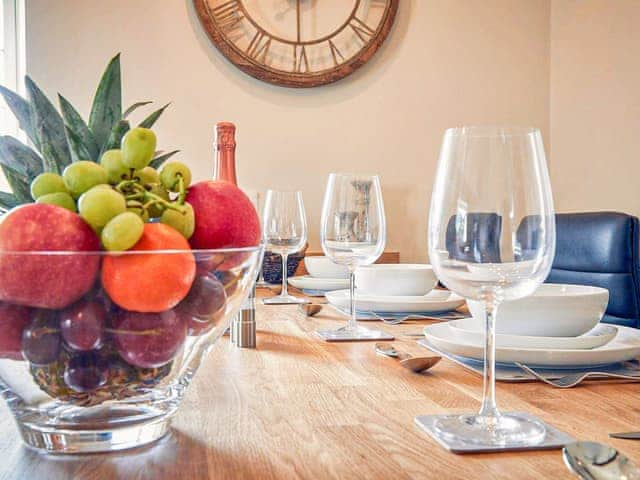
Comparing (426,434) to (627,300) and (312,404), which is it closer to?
(312,404)

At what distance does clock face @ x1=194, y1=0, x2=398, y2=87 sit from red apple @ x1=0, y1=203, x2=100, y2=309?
268 centimetres

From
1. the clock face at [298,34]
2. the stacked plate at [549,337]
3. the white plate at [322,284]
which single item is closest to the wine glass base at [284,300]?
the white plate at [322,284]

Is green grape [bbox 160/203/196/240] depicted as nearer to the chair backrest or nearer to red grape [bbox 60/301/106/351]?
red grape [bbox 60/301/106/351]

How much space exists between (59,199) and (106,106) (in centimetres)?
17

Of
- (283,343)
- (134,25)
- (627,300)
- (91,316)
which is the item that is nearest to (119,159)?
(91,316)

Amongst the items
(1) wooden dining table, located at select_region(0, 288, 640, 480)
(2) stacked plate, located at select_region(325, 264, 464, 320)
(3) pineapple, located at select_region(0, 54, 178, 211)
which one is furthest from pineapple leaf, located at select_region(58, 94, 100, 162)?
(2) stacked plate, located at select_region(325, 264, 464, 320)

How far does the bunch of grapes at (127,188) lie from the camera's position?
453 millimetres

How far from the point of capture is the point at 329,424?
1.77 feet

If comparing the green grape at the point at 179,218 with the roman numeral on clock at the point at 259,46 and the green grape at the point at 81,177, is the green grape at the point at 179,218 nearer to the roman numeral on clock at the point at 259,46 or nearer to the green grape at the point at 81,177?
the green grape at the point at 81,177

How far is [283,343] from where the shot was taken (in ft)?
3.04

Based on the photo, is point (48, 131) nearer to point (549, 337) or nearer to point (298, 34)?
point (549, 337)

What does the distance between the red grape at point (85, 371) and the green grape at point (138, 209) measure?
99 mm

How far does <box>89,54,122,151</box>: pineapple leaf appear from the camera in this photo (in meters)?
0.61

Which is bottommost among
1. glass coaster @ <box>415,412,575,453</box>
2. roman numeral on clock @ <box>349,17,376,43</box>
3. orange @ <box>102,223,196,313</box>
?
glass coaster @ <box>415,412,575,453</box>
